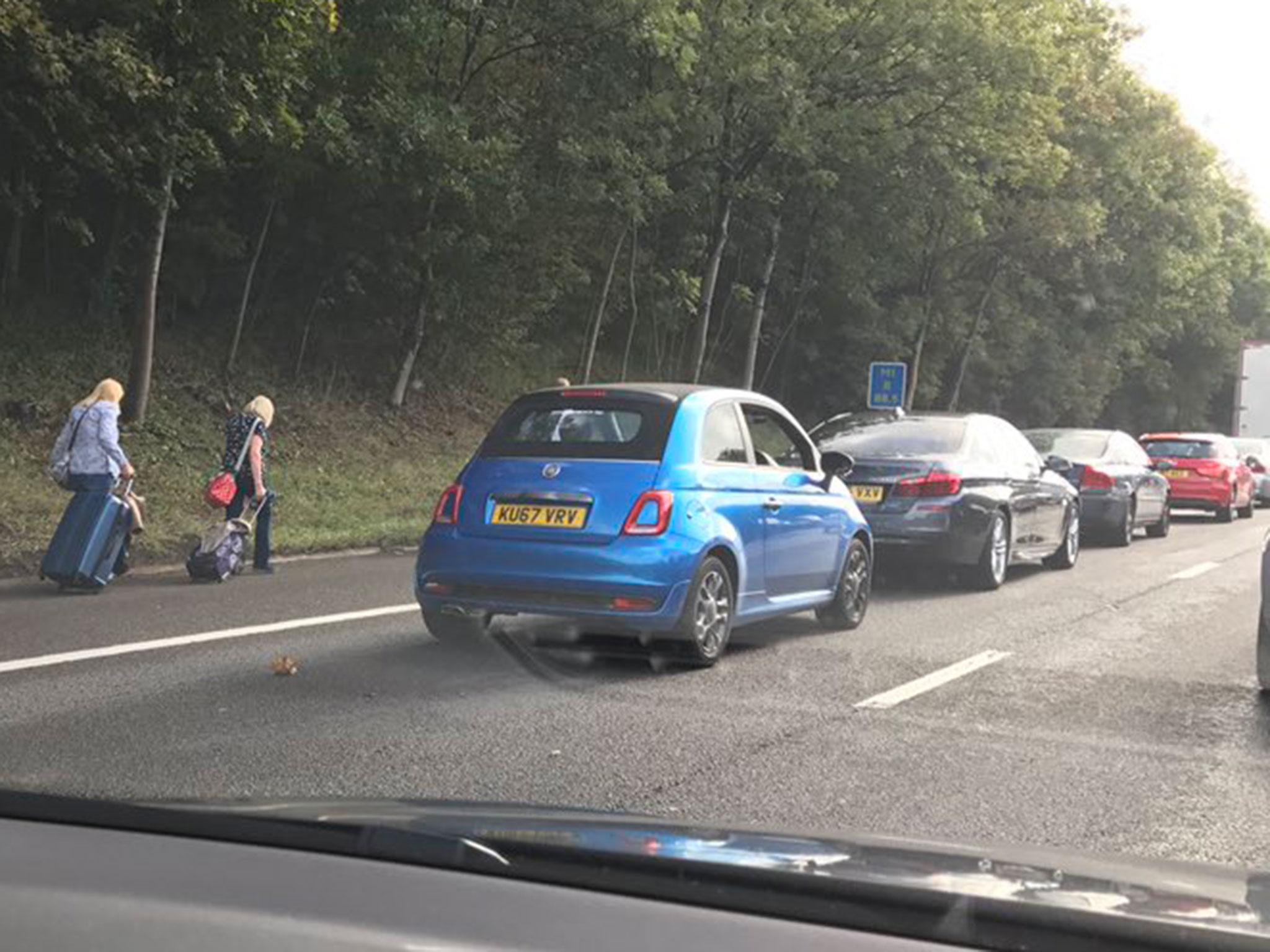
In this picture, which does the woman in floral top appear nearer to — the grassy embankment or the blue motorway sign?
the grassy embankment

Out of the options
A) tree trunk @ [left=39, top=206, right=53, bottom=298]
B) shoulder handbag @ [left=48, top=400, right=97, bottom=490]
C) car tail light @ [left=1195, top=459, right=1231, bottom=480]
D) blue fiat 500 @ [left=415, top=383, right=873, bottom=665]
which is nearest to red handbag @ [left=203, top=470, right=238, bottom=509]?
shoulder handbag @ [left=48, top=400, right=97, bottom=490]

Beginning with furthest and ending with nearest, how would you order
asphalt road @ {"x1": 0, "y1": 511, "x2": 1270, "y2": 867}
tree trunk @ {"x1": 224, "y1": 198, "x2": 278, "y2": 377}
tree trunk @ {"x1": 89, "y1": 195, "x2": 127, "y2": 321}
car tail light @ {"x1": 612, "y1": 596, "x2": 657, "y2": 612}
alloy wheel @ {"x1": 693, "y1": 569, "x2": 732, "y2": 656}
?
tree trunk @ {"x1": 224, "y1": 198, "x2": 278, "y2": 377}, tree trunk @ {"x1": 89, "y1": 195, "x2": 127, "y2": 321}, alloy wheel @ {"x1": 693, "y1": 569, "x2": 732, "y2": 656}, car tail light @ {"x1": 612, "y1": 596, "x2": 657, "y2": 612}, asphalt road @ {"x1": 0, "y1": 511, "x2": 1270, "y2": 867}

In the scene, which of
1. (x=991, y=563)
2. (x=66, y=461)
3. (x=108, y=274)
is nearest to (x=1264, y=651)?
(x=991, y=563)

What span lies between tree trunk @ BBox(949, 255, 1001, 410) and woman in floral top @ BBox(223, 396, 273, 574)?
27.7 m

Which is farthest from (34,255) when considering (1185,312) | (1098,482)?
(1185,312)

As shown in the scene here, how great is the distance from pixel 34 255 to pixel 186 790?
17702mm

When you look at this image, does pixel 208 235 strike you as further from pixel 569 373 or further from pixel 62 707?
pixel 62 707

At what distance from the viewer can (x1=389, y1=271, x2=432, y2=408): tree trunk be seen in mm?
22141

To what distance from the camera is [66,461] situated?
10.4m

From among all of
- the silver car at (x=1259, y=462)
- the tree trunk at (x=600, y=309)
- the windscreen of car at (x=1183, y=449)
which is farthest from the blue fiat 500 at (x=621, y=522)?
the silver car at (x=1259, y=462)

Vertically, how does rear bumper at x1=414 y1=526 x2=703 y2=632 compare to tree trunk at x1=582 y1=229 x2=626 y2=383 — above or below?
below

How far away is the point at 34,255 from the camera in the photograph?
20.2 m

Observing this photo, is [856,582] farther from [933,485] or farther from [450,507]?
[450,507]

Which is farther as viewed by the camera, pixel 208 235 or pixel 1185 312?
pixel 1185 312
